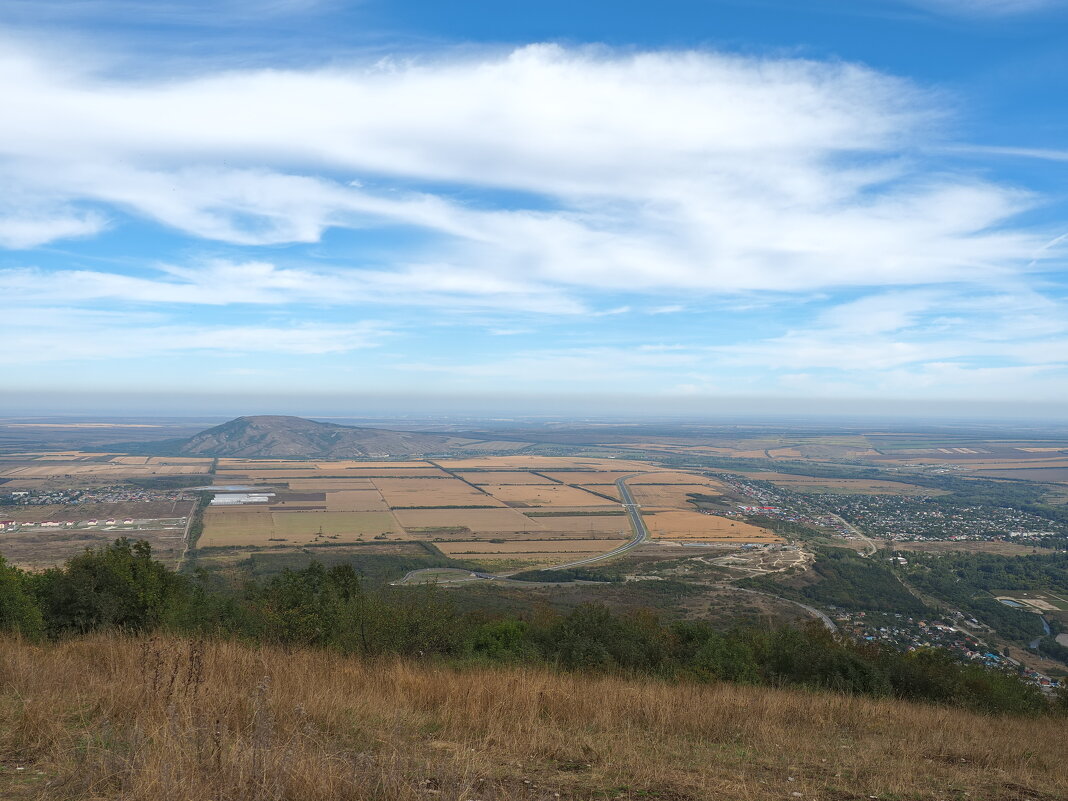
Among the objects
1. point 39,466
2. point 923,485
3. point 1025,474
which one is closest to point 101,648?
point 39,466

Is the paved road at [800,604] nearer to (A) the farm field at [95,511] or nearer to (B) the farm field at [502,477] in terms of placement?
(A) the farm field at [95,511]

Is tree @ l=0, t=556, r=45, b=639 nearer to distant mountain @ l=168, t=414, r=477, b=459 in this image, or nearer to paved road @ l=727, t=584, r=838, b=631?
paved road @ l=727, t=584, r=838, b=631

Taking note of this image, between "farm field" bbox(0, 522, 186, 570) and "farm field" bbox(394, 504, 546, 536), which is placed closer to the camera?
"farm field" bbox(0, 522, 186, 570)

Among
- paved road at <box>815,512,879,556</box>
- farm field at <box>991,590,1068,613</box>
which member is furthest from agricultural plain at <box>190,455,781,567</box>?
farm field at <box>991,590,1068,613</box>

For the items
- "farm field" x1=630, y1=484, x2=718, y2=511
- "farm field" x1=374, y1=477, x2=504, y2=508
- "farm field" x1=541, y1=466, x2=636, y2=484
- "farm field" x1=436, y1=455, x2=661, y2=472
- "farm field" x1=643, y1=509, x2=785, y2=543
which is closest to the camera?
"farm field" x1=643, y1=509, x2=785, y2=543

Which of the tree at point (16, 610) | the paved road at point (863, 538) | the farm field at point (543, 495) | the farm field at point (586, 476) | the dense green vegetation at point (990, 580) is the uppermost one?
the tree at point (16, 610)

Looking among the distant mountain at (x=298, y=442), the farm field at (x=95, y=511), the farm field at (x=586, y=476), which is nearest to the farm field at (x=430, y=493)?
the farm field at (x=586, y=476)

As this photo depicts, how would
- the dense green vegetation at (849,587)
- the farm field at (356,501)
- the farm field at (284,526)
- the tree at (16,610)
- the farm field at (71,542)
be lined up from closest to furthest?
the tree at (16,610)
the farm field at (71,542)
the dense green vegetation at (849,587)
the farm field at (284,526)
the farm field at (356,501)
